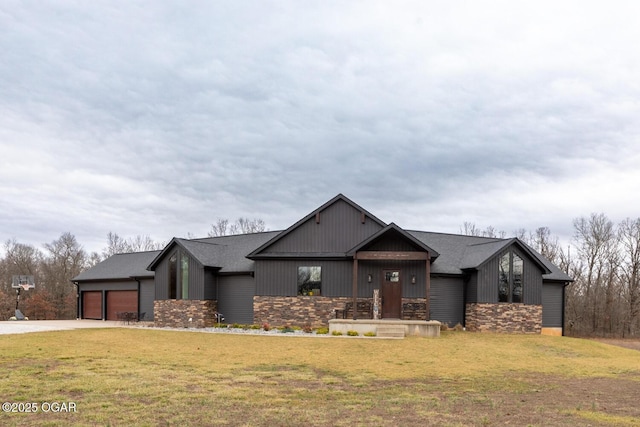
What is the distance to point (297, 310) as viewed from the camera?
2542 centimetres

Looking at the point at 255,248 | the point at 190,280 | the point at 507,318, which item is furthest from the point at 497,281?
the point at 190,280

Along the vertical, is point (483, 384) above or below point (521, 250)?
below

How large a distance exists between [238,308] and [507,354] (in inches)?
550

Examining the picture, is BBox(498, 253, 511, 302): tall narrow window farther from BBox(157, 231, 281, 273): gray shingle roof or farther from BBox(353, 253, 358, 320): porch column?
BBox(157, 231, 281, 273): gray shingle roof

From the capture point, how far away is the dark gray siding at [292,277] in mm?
25469

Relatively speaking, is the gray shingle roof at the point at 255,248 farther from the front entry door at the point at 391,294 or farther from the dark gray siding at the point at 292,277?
the front entry door at the point at 391,294

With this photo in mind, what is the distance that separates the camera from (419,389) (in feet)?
33.9

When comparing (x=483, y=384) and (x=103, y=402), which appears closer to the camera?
(x=103, y=402)

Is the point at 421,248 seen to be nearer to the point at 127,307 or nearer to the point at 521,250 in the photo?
the point at 521,250

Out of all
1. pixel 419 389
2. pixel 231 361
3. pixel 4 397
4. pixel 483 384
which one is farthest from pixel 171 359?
pixel 483 384

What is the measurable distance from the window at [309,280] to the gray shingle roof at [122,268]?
10065 mm

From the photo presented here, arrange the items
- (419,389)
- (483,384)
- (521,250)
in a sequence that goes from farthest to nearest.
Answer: (521,250)
(483,384)
(419,389)

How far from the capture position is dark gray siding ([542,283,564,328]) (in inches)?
1081

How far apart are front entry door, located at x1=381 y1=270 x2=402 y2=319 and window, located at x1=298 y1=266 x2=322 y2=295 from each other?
9.87ft
